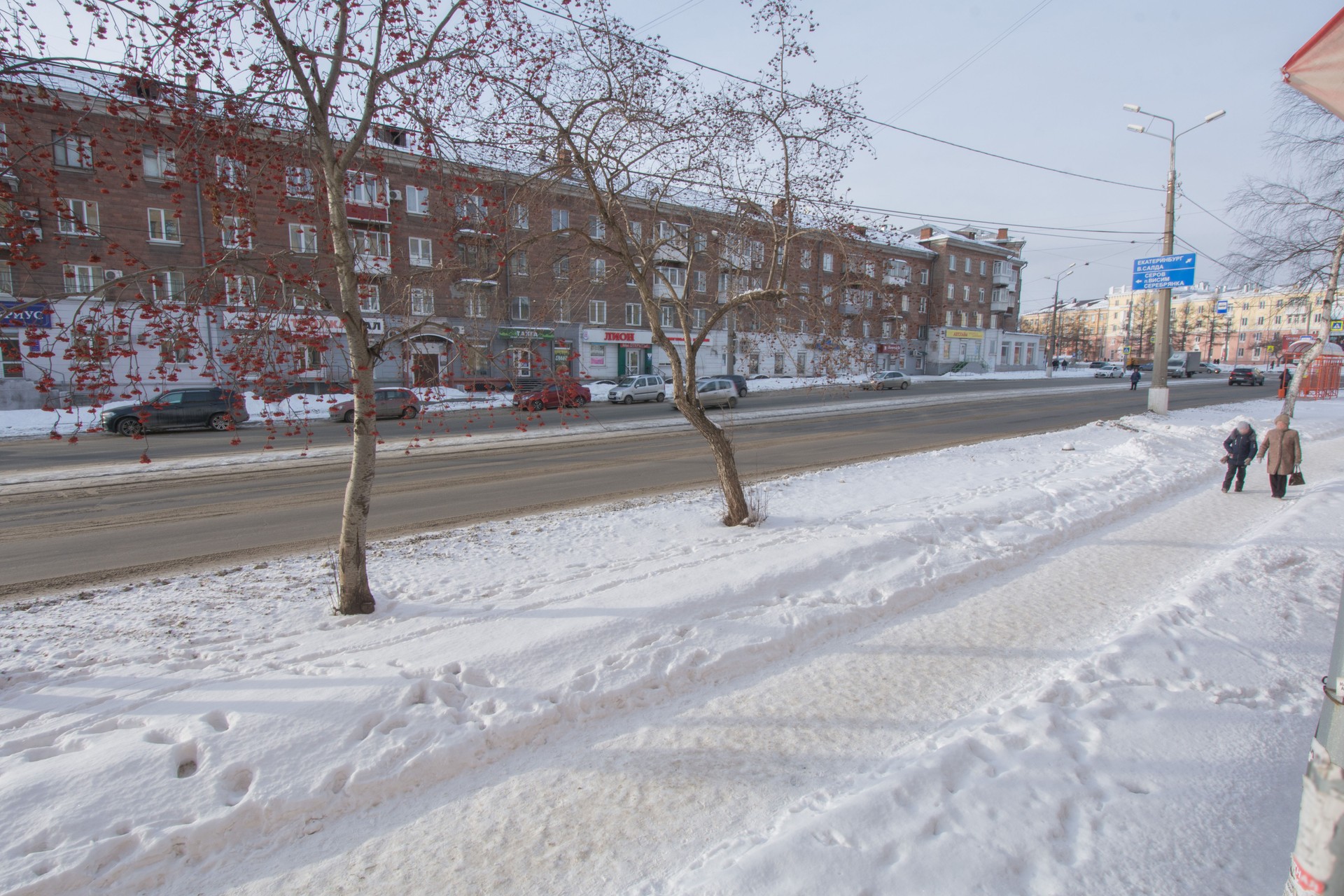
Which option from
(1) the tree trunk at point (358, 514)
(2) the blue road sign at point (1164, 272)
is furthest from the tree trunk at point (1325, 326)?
(1) the tree trunk at point (358, 514)

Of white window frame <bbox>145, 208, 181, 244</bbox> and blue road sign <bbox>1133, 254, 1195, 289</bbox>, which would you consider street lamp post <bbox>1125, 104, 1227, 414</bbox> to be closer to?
blue road sign <bbox>1133, 254, 1195, 289</bbox>

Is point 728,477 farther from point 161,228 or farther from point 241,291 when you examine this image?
point 161,228

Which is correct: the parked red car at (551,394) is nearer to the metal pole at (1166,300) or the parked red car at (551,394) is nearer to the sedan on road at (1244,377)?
the metal pole at (1166,300)

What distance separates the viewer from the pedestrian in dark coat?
9898mm

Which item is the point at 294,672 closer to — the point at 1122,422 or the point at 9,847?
the point at 9,847

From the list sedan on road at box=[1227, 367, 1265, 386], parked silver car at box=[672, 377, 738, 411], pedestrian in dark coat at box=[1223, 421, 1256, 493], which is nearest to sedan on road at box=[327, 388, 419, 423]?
parked silver car at box=[672, 377, 738, 411]

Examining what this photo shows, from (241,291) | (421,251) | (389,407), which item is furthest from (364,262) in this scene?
(421,251)

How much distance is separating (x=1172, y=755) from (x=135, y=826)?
518 cm

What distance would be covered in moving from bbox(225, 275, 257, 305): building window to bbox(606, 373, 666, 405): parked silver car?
26.0 meters

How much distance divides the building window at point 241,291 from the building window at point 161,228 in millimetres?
31211

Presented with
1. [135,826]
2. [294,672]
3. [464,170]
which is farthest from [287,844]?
[464,170]

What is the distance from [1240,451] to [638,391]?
77.7ft

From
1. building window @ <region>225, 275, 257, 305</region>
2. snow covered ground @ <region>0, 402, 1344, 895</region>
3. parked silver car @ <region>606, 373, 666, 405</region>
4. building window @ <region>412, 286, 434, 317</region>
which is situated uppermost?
building window @ <region>412, 286, 434, 317</region>

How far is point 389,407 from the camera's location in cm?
2430
